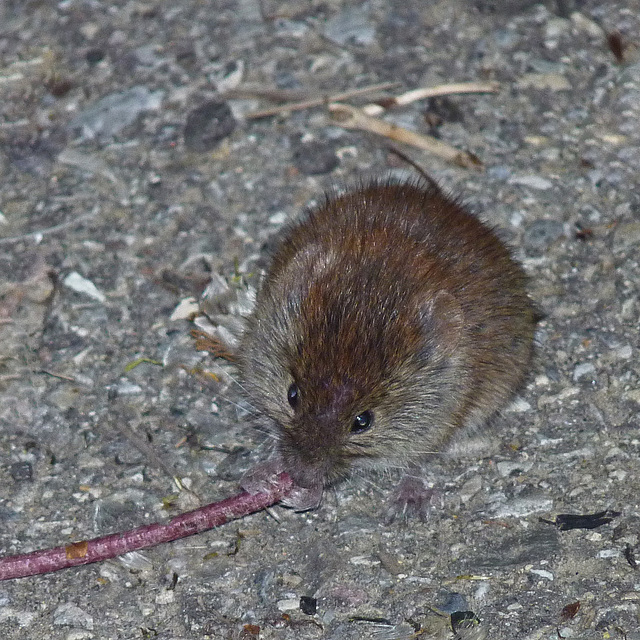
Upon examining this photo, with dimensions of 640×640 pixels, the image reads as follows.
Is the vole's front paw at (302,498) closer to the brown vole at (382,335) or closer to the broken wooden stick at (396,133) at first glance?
the brown vole at (382,335)

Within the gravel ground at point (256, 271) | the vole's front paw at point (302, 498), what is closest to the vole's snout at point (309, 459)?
the vole's front paw at point (302, 498)

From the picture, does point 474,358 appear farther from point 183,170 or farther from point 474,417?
point 183,170

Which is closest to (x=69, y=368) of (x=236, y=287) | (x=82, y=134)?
(x=236, y=287)

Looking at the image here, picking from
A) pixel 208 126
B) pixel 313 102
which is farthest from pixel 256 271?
pixel 313 102

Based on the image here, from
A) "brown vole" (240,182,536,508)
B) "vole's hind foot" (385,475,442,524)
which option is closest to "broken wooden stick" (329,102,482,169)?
"brown vole" (240,182,536,508)

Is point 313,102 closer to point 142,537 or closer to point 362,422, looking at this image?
point 362,422

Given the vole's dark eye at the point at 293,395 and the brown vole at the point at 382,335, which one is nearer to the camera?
the brown vole at the point at 382,335
